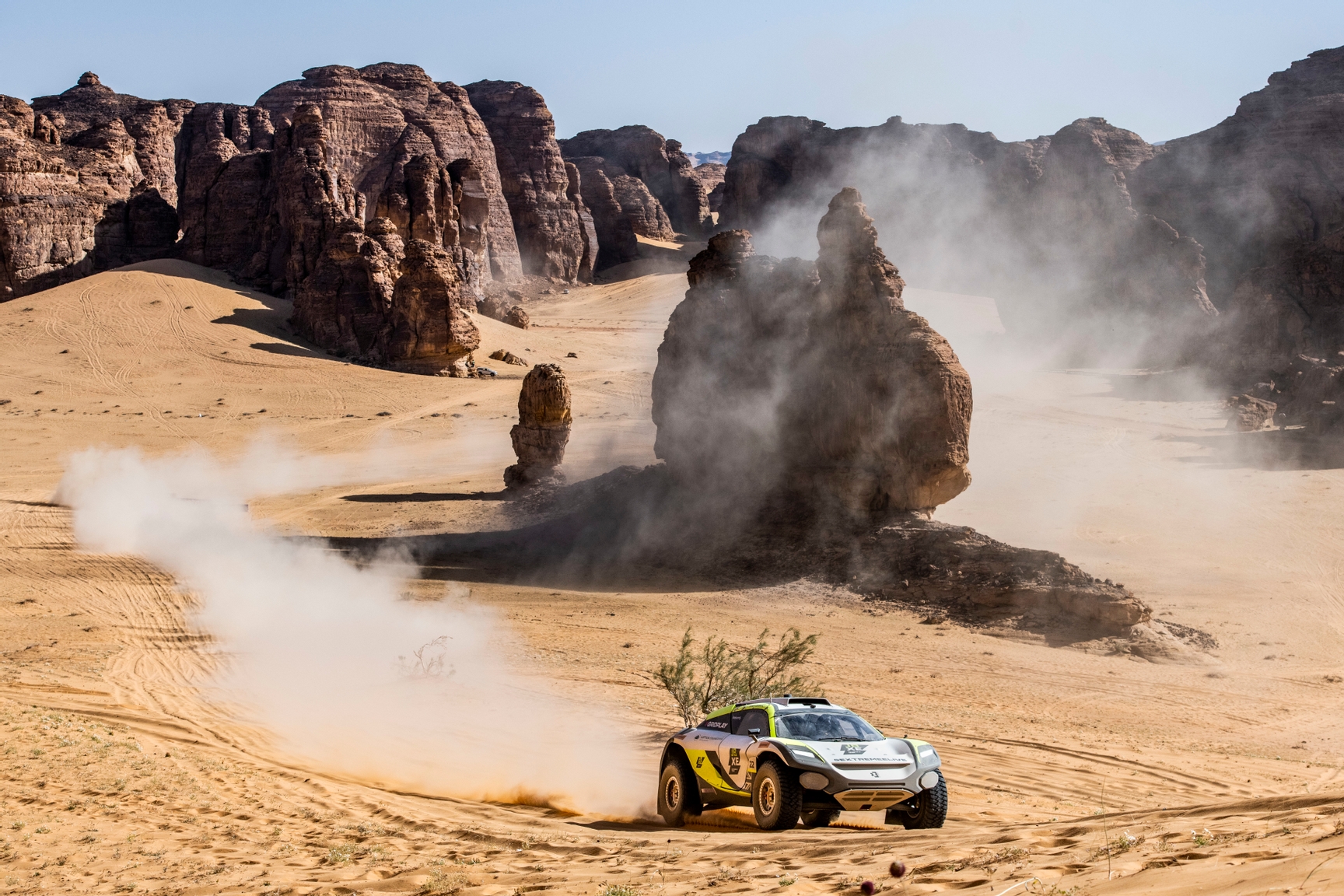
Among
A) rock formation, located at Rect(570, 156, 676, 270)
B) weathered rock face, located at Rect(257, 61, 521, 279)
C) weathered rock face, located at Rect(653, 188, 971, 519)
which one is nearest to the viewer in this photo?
weathered rock face, located at Rect(653, 188, 971, 519)

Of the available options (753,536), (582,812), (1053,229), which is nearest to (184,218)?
(1053,229)

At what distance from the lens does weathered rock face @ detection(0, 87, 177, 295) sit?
58781 mm

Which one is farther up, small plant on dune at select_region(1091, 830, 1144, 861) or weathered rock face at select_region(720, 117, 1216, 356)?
weathered rock face at select_region(720, 117, 1216, 356)

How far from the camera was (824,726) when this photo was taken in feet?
30.0

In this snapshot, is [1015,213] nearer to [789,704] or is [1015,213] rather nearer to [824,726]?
[789,704]

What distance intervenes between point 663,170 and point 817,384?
89.7 meters

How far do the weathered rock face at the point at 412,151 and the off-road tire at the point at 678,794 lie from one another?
2299 inches

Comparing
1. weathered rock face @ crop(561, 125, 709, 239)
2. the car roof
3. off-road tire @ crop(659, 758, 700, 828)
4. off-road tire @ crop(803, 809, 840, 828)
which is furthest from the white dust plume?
weathered rock face @ crop(561, 125, 709, 239)

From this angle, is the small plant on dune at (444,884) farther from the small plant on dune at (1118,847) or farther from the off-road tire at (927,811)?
the small plant on dune at (1118,847)

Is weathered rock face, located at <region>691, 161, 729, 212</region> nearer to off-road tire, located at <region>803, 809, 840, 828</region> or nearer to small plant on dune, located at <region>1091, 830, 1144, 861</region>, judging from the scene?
off-road tire, located at <region>803, 809, 840, 828</region>

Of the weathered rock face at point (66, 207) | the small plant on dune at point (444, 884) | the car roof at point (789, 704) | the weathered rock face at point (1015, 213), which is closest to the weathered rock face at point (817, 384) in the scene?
the car roof at point (789, 704)

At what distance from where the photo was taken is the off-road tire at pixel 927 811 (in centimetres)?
855

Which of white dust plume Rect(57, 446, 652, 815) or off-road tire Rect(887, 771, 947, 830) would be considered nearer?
off-road tire Rect(887, 771, 947, 830)

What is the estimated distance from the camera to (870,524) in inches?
908
